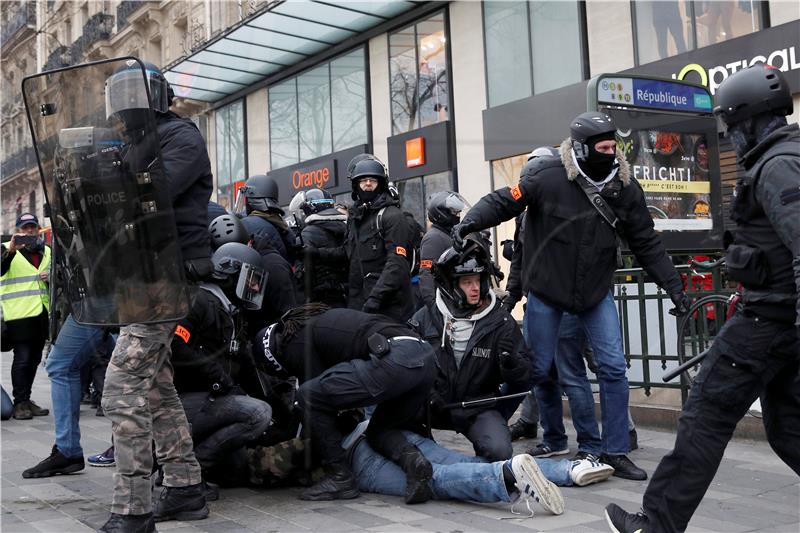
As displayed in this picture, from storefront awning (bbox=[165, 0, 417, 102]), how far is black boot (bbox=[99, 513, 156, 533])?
14739mm

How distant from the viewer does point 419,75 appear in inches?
691

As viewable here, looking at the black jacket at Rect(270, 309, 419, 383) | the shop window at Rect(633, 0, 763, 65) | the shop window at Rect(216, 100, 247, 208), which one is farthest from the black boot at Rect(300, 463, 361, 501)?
the shop window at Rect(216, 100, 247, 208)

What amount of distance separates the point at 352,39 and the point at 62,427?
15792 millimetres

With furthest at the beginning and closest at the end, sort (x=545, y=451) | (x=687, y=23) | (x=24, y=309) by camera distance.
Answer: (x=687, y=23) → (x=24, y=309) → (x=545, y=451)

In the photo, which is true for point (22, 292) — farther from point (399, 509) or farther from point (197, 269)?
point (399, 509)

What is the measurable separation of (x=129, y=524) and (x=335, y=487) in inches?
40.9

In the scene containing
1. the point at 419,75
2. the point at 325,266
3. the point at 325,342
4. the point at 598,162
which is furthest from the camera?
the point at 419,75

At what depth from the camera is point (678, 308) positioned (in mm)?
4438

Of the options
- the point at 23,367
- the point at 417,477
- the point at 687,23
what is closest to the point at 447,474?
the point at 417,477

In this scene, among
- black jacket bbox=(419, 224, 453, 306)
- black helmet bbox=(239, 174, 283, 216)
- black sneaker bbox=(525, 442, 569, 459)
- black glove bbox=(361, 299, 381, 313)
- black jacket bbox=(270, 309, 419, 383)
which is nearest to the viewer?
black jacket bbox=(270, 309, 419, 383)

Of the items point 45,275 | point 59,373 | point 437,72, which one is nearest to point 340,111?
point 437,72

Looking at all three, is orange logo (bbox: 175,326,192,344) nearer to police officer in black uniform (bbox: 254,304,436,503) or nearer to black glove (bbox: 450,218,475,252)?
police officer in black uniform (bbox: 254,304,436,503)

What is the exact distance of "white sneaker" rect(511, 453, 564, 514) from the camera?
3.66 meters

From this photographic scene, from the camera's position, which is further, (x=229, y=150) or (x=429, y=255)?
(x=229, y=150)
